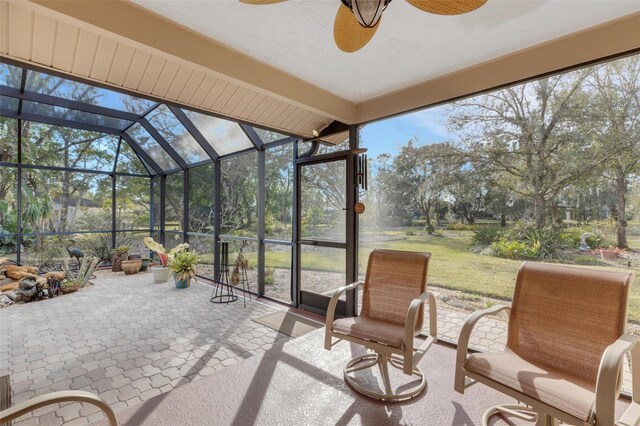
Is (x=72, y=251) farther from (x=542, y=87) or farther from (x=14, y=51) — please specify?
(x=542, y=87)

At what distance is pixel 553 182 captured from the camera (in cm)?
285

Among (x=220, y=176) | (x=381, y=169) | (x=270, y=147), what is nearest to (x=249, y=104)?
(x=270, y=147)

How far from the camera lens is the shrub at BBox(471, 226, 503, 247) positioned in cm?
325

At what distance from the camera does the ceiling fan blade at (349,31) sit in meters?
1.64

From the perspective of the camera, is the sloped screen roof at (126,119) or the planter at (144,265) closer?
the sloped screen roof at (126,119)

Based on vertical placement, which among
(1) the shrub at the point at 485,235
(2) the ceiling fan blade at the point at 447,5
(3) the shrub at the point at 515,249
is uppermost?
(2) the ceiling fan blade at the point at 447,5

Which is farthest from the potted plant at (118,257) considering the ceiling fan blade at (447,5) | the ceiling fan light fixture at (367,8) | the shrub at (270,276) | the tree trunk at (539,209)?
the tree trunk at (539,209)

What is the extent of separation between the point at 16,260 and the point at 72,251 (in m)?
0.85

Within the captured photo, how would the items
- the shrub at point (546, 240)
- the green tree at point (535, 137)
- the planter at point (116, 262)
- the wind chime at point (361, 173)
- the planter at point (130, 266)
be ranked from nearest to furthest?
the green tree at point (535, 137) → the shrub at point (546, 240) → the wind chime at point (361, 173) → the planter at point (130, 266) → the planter at point (116, 262)

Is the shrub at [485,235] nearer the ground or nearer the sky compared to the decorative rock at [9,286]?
nearer the sky

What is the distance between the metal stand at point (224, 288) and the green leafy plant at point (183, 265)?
2.11 ft

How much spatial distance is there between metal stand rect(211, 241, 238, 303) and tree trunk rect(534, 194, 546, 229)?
414cm

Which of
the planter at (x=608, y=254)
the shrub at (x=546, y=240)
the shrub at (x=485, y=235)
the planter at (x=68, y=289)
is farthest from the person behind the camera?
the planter at (x=68, y=289)

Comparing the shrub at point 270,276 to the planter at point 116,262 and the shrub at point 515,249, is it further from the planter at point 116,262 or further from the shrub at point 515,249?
the planter at point 116,262
